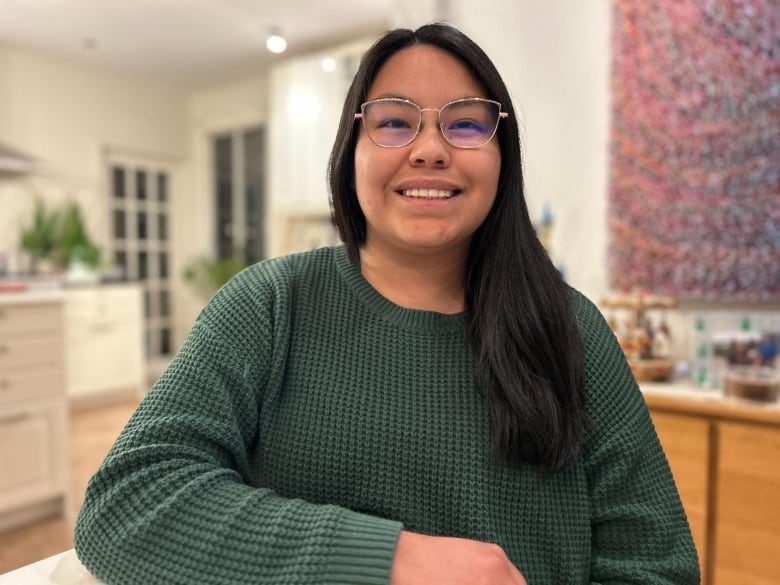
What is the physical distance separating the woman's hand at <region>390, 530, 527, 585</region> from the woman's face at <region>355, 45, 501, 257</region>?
1.32 feet

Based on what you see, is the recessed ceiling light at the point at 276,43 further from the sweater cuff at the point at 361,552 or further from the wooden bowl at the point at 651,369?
the sweater cuff at the point at 361,552

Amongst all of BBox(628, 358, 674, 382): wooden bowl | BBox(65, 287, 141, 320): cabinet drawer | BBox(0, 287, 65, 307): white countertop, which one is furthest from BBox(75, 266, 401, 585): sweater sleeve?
BBox(65, 287, 141, 320): cabinet drawer

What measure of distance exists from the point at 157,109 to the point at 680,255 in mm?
5296

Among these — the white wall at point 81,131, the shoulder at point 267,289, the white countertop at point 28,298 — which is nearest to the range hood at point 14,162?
the white wall at point 81,131

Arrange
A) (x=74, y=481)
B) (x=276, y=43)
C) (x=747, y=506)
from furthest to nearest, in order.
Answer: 1. (x=276, y=43)
2. (x=74, y=481)
3. (x=747, y=506)

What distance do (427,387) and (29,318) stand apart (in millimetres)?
2262

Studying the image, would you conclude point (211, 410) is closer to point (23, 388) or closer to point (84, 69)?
point (23, 388)

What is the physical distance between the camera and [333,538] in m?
0.62

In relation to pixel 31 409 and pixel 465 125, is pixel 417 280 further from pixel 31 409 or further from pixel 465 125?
pixel 31 409

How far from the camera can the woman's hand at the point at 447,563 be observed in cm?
62

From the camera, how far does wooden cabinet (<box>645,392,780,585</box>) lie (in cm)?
161

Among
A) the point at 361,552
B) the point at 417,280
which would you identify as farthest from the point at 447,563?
the point at 417,280

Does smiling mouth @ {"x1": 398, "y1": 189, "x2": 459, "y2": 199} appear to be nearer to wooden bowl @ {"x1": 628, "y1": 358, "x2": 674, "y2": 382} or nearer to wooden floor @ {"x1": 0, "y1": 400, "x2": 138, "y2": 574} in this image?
wooden bowl @ {"x1": 628, "y1": 358, "x2": 674, "y2": 382}

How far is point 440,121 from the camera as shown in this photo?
0.85 metres
